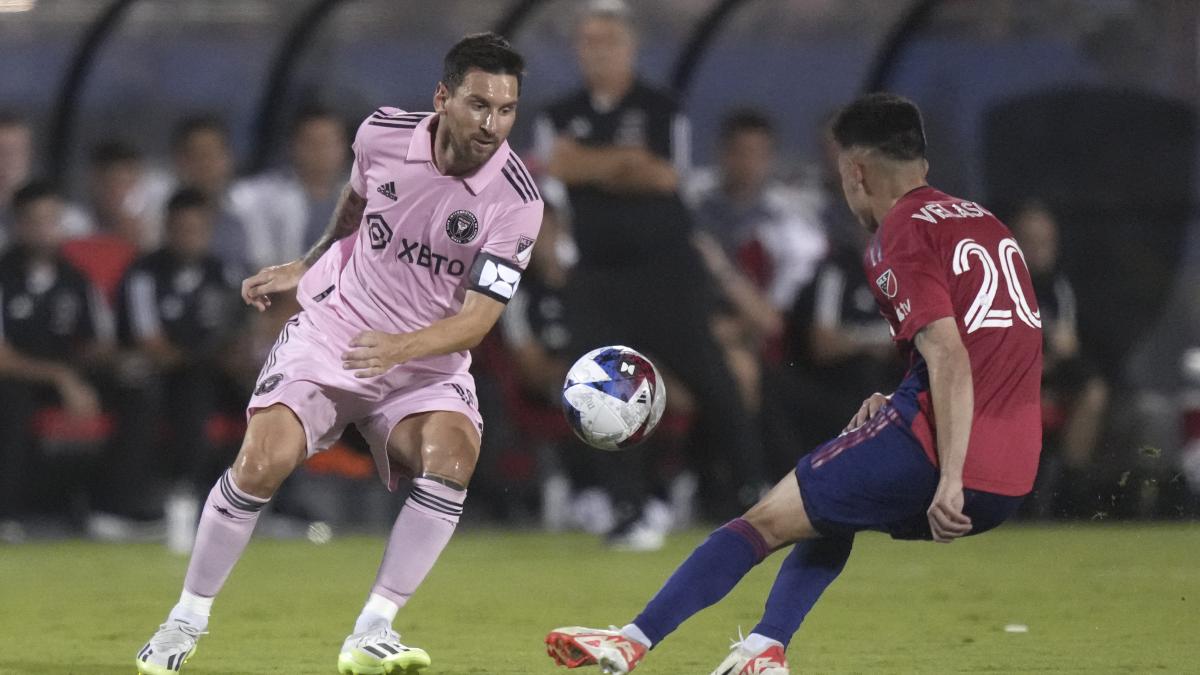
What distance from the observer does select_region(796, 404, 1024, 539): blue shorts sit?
4828 millimetres

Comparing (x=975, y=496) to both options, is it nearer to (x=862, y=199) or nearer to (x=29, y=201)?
(x=862, y=199)

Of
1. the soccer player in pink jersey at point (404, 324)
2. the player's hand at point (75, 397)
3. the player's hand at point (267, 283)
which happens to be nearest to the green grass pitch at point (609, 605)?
the soccer player in pink jersey at point (404, 324)

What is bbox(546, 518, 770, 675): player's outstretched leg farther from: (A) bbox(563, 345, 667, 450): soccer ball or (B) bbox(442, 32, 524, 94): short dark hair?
(B) bbox(442, 32, 524, 94): short dark hair

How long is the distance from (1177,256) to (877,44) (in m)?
2.16

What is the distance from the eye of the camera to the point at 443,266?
227 inches

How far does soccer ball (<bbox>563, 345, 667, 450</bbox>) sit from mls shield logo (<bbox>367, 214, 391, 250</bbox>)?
89 cm

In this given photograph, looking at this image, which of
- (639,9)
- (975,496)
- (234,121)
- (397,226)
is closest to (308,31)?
(234,121)

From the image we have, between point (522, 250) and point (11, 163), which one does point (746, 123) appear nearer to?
point (11, 163)

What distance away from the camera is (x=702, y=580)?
4.91 m

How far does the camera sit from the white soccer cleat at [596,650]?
4785mm

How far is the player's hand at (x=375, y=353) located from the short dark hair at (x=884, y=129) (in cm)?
A: 136

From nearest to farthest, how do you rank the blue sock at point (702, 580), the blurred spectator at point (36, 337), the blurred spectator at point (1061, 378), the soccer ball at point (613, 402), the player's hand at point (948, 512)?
the player's hand at point (948, 512) < the blue sock at point (702, 580) < the soccer ball at point (613, 402) < the blurred spectator at point (36, 337) < the blurred spectator at point (1061, 378)

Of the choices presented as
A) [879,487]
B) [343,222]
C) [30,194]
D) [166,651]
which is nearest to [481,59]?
[343,222]

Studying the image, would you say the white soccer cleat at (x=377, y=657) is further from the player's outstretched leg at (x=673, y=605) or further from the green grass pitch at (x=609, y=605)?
the player's outstretched leg at (x=673, y=605)
